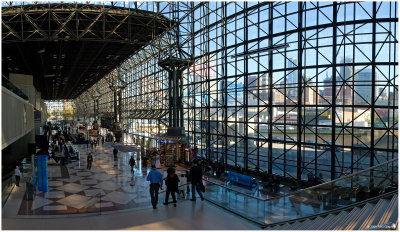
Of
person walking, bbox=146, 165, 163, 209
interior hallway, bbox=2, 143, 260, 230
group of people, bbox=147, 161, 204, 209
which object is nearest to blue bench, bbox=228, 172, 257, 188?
interior hallway, bbox=2, 143, 260, 230

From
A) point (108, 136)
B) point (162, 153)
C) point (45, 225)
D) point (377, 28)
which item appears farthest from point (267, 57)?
point (108, 136)

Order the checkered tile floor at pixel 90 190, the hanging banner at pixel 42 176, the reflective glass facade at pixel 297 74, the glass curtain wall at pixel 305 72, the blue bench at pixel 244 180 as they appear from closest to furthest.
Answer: the checkered tile floor at pixel 90 190
the hanging banner at pixel 42 176
the glass curtain wall at pixel 305 72
the reflective glass facade at pixel 297 74
the blue bench at pixel 244 180


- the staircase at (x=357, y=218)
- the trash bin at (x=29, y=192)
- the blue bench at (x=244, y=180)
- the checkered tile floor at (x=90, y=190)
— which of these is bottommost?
the blue bench at (x=244, y=180)

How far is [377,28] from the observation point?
14258mm

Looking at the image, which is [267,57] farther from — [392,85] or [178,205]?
[178,205]

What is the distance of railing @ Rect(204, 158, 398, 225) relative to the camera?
6.05 meters

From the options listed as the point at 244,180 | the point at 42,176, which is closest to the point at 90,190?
the point at 42,176

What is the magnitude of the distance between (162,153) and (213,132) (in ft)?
14.0

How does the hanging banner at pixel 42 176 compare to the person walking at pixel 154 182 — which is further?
the hanging banner at pixel 42 176

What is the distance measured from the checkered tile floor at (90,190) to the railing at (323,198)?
3182mm

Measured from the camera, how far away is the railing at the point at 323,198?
19.9 feet

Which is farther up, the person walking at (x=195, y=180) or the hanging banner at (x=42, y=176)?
the person walking at (x=195, y=180)

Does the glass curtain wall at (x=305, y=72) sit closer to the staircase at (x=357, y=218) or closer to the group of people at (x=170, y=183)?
the group of people at (x=170, y=183)

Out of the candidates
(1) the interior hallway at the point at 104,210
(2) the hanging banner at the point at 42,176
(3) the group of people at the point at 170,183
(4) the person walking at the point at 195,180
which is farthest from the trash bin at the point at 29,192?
(4) the person walking at the point at 195,180
